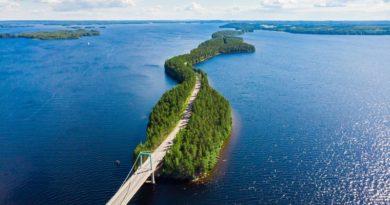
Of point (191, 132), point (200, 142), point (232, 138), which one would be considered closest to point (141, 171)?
point (200, 142)

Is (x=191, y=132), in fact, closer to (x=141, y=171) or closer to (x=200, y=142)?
(x=200, y=142)

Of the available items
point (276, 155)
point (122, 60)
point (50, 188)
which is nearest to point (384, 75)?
point (276, 155)

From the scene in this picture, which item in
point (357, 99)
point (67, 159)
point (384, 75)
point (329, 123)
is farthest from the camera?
point (384, 75)

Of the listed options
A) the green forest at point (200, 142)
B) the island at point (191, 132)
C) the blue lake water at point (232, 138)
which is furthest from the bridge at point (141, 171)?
the blue lake water at point (232, 138)

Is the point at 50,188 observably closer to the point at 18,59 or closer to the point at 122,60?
the point at 122,60

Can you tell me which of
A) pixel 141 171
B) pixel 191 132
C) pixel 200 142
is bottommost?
pixel 141 171

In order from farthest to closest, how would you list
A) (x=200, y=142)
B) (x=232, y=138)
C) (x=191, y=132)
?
(x=232, y=138), (x=191, y=132), (x=200, y=142)

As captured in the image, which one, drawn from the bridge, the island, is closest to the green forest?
the island

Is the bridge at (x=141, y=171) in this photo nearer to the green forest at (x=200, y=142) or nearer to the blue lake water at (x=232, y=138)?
the green forest at (x=200, y=142)
